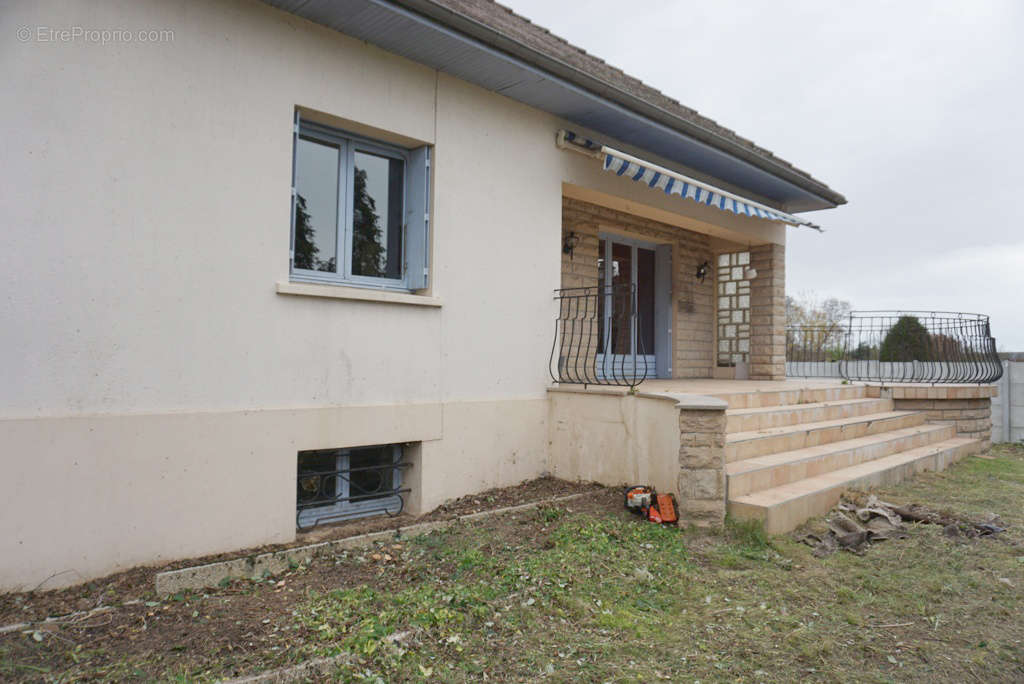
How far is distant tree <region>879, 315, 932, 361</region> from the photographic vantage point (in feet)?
46.7

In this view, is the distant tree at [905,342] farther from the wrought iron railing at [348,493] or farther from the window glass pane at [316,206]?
the window glass pane at [316,206]

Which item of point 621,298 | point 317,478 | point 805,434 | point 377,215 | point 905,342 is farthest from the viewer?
point 905,342

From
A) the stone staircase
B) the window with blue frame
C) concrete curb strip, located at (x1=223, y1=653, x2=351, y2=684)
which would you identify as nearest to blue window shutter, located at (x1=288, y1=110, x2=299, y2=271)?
the window with blue frame

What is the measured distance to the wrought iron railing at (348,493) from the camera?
5.24 meters

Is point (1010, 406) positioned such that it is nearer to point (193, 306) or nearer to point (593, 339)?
point (593, 339)

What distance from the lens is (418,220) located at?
19.6 ft

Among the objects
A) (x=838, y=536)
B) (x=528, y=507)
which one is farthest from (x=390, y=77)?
(x=838, y=536)

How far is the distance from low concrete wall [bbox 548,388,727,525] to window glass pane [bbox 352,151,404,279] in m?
2.46

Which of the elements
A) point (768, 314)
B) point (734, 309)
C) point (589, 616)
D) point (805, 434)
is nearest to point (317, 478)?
point (589, 616)

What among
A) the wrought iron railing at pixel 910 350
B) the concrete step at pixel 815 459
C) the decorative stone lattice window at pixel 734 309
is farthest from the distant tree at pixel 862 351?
the concrete step at pixel 815 459

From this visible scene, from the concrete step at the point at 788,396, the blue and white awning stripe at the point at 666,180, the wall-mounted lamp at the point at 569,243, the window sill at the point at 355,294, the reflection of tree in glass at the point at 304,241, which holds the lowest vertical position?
the concrete step at the point at 788,396

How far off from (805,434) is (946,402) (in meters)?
5.16

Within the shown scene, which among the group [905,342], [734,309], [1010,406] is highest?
[734,309]

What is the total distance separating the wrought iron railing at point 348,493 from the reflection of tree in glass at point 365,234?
6.25ft
